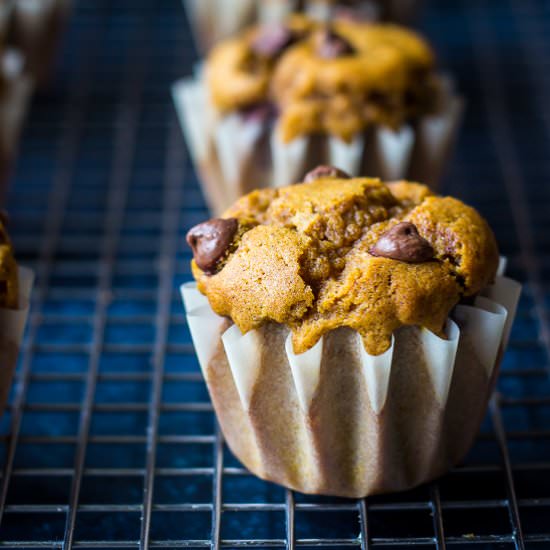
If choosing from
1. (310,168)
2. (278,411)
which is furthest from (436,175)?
(278,411)

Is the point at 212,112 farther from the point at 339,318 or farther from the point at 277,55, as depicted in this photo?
the point at 339,318

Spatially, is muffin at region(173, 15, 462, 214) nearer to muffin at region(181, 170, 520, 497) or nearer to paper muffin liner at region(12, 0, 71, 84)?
muffin at region(181, 170, 520, 497)

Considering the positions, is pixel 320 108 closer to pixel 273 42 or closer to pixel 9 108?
pixel 273 42

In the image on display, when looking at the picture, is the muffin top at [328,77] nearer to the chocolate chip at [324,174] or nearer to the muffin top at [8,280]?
the chocolate chip at [324,174]

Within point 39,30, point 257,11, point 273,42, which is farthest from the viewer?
point 257,11

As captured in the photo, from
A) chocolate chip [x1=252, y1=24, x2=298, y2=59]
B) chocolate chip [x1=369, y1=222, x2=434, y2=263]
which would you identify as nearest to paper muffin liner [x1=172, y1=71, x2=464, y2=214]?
chocolate chip [x1=252, y1=24, x2=298, y2=59]

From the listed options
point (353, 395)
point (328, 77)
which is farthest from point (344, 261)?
point (328, 77)

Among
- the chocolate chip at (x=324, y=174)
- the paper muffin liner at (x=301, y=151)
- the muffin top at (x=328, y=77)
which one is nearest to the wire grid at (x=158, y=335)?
the paper muffin liner at (x=301, y=151)
